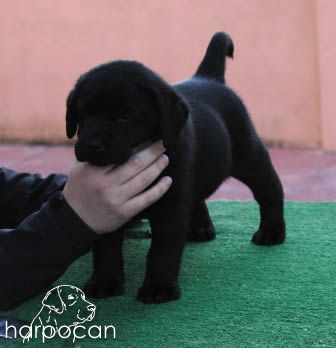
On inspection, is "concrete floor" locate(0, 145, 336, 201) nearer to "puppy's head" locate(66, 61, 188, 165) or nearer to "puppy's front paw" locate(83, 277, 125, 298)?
"puppy's front paw" locate(83, 277, 125, 298)

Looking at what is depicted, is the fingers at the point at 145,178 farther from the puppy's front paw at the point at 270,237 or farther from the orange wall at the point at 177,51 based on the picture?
the orange wall at the point at 177,51

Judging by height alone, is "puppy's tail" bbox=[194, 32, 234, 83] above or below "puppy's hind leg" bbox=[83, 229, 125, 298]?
above

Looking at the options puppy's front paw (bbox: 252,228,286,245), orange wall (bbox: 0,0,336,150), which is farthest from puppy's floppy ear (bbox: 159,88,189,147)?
orange wall (bbox: 0,0,336,150)

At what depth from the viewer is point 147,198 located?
5.96 ft

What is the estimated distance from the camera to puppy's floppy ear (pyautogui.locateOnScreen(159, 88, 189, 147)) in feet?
6.05

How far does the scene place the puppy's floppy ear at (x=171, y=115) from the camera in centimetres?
184

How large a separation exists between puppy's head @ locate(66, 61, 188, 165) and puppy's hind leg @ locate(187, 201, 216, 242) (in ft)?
2.64

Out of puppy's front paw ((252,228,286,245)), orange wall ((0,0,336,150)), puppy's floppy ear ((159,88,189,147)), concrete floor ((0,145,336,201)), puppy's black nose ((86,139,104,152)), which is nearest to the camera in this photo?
puppy's black nose ((86,139,104,152))

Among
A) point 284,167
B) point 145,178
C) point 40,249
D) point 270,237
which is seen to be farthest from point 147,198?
point 284,167

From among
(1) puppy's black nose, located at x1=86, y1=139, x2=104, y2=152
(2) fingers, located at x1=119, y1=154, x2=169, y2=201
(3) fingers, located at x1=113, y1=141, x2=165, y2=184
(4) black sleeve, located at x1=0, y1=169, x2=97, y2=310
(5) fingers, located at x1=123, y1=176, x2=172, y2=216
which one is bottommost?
(4) black sleeve, located at x1=0, y1=169, x2=97, y2=310

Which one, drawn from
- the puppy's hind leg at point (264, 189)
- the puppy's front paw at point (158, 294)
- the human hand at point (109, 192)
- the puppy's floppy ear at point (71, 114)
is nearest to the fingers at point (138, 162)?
the human hand at point (109, 192)

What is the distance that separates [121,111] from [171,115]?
0.16 metres

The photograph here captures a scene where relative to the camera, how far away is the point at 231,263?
2342mm

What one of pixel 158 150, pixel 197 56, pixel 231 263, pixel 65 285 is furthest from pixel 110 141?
pixel 197 56
